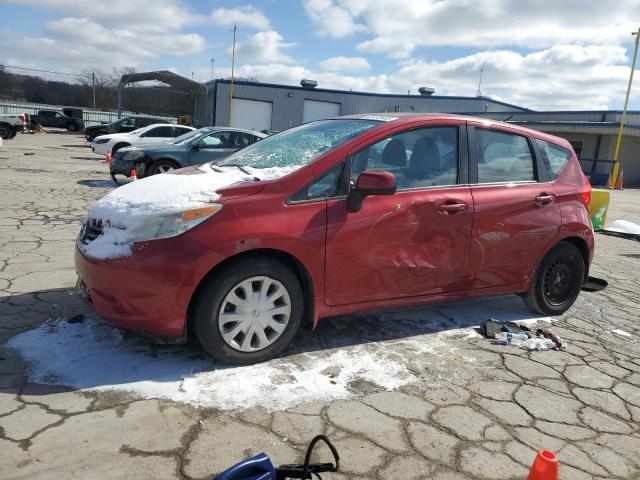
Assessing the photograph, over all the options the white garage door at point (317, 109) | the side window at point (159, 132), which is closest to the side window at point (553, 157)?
the side window at point (159, 132)

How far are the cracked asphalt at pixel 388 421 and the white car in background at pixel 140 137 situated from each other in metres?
13.4

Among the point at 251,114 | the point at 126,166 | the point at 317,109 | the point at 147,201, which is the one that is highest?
the point at 317,109

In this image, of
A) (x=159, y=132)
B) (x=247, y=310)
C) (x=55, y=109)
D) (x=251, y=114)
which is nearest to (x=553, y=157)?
(x=247, y=310)

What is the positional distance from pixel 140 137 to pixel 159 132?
628mm

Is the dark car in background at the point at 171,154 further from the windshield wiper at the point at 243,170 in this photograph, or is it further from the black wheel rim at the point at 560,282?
the black wheel rim at the point at 560,282

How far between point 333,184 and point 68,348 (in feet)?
6.75

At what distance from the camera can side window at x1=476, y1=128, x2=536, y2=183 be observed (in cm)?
420

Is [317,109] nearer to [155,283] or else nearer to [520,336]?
[520,336]

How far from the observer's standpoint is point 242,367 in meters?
3.37

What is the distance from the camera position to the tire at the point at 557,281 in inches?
181

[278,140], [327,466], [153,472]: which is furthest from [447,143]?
[153,472]

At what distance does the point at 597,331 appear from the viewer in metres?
4.56

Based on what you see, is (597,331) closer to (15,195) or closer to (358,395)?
(358,395)

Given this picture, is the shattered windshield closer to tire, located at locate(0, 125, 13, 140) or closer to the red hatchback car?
the red hatchback car
